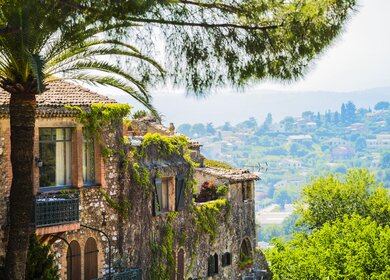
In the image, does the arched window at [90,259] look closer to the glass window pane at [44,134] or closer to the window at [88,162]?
the window at [88,162]

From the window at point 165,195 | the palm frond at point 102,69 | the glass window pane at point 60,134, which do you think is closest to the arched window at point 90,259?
the glass window pane at point 60,134

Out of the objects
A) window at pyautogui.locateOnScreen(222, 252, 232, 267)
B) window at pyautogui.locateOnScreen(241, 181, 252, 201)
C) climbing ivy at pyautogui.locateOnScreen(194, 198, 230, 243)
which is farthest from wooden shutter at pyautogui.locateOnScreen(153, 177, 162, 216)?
window at pyautogui.locateOnScreen(241, 181, 252, 201)

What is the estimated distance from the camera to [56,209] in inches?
1025

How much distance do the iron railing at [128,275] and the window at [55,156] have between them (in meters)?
3.82

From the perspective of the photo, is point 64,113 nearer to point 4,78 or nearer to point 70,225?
point 70,225

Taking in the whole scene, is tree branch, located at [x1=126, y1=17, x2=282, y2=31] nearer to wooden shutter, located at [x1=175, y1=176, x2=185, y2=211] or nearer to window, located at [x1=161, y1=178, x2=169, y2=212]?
window, located at [x1=161, y1=178, x2=169, y2=212]

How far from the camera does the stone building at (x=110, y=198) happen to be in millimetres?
26359

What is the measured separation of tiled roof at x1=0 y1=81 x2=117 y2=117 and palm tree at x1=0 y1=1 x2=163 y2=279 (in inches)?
158

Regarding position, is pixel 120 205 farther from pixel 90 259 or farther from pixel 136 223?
pixel 90 259

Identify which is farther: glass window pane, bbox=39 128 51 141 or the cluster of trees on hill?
the cluster of trees on hill

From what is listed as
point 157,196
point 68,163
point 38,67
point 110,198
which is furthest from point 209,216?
point 38,67

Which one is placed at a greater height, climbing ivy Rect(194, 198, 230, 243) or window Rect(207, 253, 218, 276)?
climbing ivy Rect(194, 198, 230, 243)

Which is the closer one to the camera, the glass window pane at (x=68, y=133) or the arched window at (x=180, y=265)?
the glass window pane at (x=68, y=133)

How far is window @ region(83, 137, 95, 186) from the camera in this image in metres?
28.5
